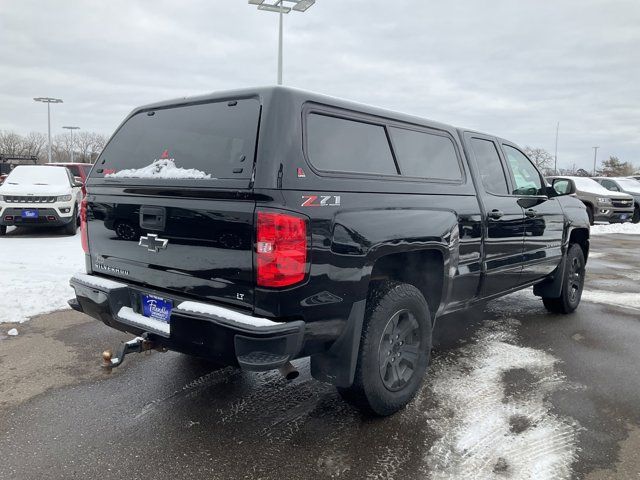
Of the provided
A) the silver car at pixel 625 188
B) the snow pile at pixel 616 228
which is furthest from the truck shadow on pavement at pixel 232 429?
the silver car at pixel 625 188

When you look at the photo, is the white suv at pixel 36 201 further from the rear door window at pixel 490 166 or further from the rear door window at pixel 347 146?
the rear door window at pixel 347 146

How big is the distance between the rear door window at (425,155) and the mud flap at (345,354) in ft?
3.51

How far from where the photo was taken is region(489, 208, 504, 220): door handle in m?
4.24

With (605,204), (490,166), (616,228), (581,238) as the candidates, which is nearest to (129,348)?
(490,166)

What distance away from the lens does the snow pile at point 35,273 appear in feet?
18.5

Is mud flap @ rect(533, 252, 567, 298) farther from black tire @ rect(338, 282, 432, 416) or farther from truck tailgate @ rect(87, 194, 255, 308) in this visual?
truck tailgate @ rect(87, 194, 255, 308)

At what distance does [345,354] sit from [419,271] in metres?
1.03

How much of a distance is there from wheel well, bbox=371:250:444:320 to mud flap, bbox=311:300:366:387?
387mm

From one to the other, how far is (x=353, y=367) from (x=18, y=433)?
199 centimetres

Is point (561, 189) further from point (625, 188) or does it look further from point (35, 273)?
point (625, 188)

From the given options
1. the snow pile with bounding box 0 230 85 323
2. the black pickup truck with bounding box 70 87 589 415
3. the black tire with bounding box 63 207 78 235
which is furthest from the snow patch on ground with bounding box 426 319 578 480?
the black tire with bounding box 63 207 78 235

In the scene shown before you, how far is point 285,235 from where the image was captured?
8.37 feet

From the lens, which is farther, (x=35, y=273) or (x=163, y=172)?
(x=35, y=273)

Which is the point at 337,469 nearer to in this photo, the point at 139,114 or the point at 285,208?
the point at 285,208
